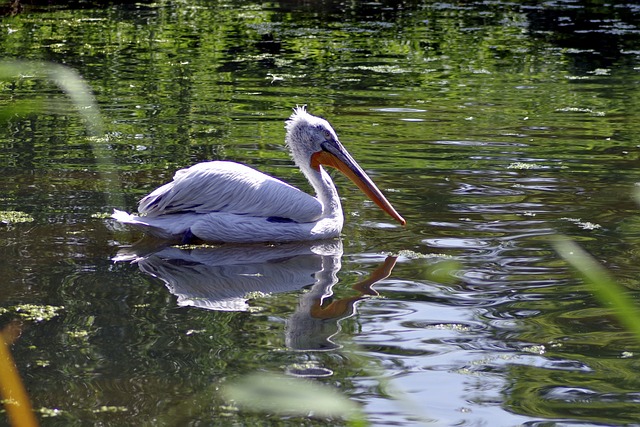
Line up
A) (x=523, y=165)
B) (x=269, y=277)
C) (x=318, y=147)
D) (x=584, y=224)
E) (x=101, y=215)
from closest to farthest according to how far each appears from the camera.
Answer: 1. (x=269, y=277)
2. (x=584, y=224)
3. (x=318, y=147)
4. (x=101, y=215)
5. (x=523, y=165)

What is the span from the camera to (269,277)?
462 centimetres

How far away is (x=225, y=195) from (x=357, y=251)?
74 cm

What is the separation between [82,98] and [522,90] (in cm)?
924

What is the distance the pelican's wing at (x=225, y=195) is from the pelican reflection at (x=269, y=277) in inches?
7.8

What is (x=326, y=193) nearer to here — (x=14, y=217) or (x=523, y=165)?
(x=14, y=217)

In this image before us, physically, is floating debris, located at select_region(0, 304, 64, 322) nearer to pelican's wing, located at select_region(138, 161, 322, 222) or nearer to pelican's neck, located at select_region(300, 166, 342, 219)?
pelican's wing, located at select_region(138, 161, 322, 222)

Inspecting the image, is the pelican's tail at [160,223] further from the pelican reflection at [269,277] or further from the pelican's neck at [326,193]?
the pelican's neck at [326,193]

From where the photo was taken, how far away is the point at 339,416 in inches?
117

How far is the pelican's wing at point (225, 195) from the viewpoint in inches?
203

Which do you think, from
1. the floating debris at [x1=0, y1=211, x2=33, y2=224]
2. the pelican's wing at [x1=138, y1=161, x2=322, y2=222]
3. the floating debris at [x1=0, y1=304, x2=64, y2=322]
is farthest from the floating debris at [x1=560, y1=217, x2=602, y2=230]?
the floating debris at [x1=0, y1=211, x2=33, y2=224]

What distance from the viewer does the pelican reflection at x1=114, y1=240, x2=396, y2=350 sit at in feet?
13.0

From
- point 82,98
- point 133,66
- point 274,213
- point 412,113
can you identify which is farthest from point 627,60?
point 82,98

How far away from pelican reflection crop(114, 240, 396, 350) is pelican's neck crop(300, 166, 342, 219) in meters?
0.17

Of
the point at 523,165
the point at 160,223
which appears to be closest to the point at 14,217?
the point at 160,223
